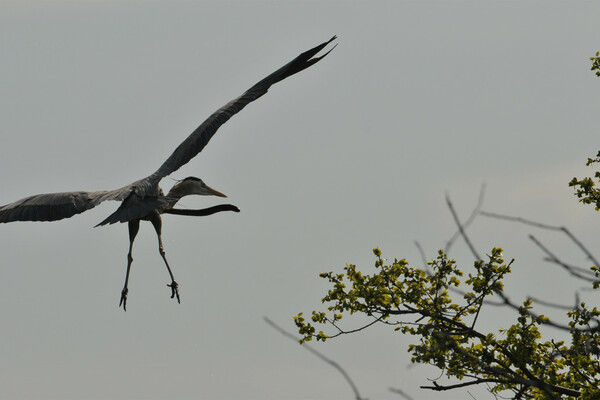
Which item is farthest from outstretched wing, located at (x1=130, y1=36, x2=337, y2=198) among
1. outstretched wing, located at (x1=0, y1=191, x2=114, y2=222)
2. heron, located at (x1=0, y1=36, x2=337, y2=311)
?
outstretched wing, located at (x1=0, y1=191, x2=114, y2=222)

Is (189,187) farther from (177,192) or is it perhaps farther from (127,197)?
(127,197)

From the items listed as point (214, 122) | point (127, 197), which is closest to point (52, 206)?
point (127, 197)

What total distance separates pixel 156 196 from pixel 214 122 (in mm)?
1419

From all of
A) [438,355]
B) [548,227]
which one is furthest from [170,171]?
[548,227]

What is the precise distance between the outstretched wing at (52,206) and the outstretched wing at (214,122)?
19.4 inches

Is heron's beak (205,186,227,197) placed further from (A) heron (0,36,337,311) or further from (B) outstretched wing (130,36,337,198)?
(B) outstretched wing (130,36,337,198)

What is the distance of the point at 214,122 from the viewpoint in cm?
1102

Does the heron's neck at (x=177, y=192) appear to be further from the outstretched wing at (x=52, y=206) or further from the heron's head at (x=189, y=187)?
the outstretched wing at (x=52, y=206)

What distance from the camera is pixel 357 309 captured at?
9305 mm

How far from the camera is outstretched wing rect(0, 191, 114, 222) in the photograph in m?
10.1

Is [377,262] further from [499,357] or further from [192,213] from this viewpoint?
[192,213]

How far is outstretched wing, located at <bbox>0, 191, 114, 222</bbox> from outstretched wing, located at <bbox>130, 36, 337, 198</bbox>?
0.49 meters

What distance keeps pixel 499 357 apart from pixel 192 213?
4350mm

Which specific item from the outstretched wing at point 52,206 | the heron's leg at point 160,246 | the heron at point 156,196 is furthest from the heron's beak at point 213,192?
the outstretched wing at point 52,206
